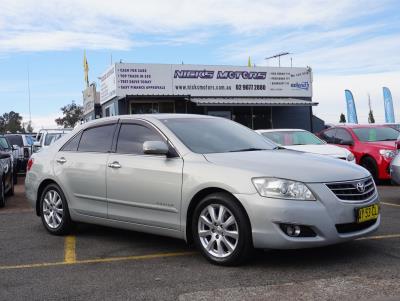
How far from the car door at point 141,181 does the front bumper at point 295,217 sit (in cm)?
90


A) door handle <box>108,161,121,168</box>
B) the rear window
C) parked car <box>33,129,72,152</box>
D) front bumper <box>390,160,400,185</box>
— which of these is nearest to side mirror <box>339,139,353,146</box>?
front bumper <box>390,160,400,185</box>

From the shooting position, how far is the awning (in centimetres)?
2609

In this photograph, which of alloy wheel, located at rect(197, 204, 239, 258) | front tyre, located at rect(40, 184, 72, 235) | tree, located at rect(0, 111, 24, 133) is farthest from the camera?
tree, located at rect(0, 111, 24, 133)

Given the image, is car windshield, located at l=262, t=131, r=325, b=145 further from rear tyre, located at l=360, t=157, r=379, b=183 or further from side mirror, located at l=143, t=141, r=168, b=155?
side mirror, located at l=143, t=141, r=168, b=155

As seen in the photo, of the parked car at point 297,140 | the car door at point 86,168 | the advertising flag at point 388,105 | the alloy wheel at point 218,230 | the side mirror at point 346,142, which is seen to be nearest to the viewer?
the alloy wheel at point 218,230

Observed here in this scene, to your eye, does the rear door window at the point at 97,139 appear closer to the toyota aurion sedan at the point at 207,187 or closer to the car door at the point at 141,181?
the toyota aurion sedan at the point at 207,187

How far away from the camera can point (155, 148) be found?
5789 millimetres

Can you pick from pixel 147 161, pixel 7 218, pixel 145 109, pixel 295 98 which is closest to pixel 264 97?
pixel 295 98

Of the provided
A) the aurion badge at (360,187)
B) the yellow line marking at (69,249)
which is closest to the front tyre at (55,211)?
the yellow line marking at (69,249)

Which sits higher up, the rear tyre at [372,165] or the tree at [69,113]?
the tree at [69,113]

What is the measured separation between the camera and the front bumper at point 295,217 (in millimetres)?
5000

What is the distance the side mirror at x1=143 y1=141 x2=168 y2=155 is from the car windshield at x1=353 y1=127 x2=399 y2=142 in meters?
8.79

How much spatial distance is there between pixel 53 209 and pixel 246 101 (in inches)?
812

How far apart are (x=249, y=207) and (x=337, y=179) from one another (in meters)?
0.88
